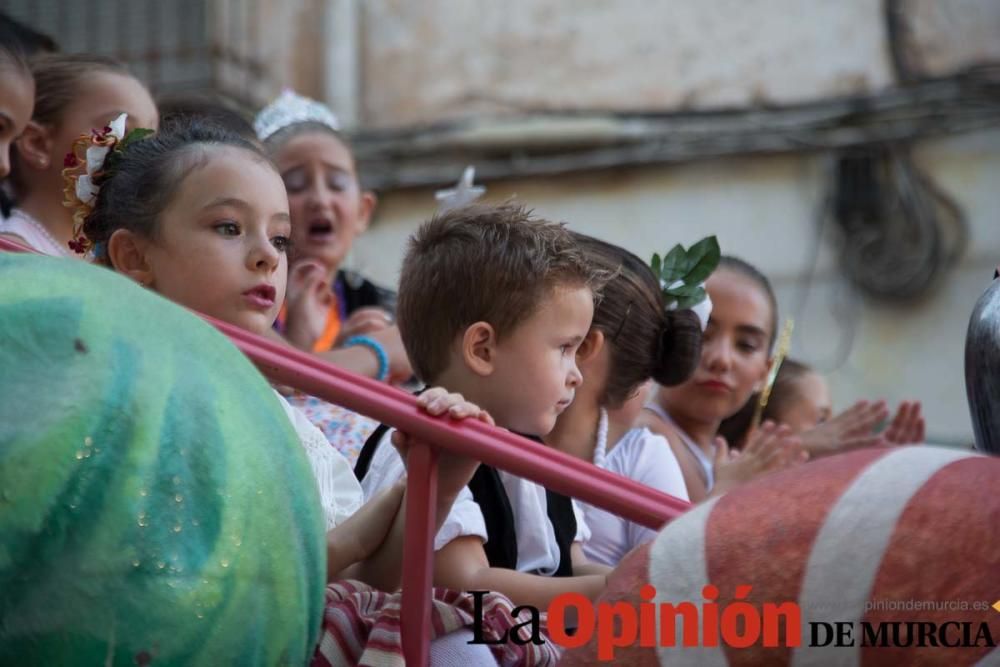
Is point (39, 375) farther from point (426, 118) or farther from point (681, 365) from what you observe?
point (426, 118)

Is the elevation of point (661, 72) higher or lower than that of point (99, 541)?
higher

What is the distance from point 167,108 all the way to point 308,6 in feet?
23.3

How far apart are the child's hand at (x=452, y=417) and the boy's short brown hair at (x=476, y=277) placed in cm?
44

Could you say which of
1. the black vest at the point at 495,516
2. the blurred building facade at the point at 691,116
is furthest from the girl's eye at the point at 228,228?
the blurred building facade at the point at 691,116

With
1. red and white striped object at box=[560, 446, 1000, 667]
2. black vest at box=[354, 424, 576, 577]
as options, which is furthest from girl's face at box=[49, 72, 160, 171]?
red and white striped object at box=[560, 446, 1000, 667]

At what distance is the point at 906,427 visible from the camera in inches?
162

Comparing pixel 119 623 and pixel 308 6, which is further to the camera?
pixel 308 6

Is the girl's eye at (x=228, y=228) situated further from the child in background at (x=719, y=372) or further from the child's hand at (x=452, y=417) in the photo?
the child in background at (x=719, y=372)

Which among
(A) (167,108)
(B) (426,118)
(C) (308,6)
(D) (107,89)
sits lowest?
(D) (107,89)

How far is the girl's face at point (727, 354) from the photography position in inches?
184

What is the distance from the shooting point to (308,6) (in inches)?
464

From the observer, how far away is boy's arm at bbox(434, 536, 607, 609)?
2.93m

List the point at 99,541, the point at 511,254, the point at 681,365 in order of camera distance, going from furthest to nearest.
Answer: the point at 681,365 → the point at 511,254 → the point at 99,541

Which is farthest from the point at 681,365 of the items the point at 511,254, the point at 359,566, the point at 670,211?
the point at 670,211
